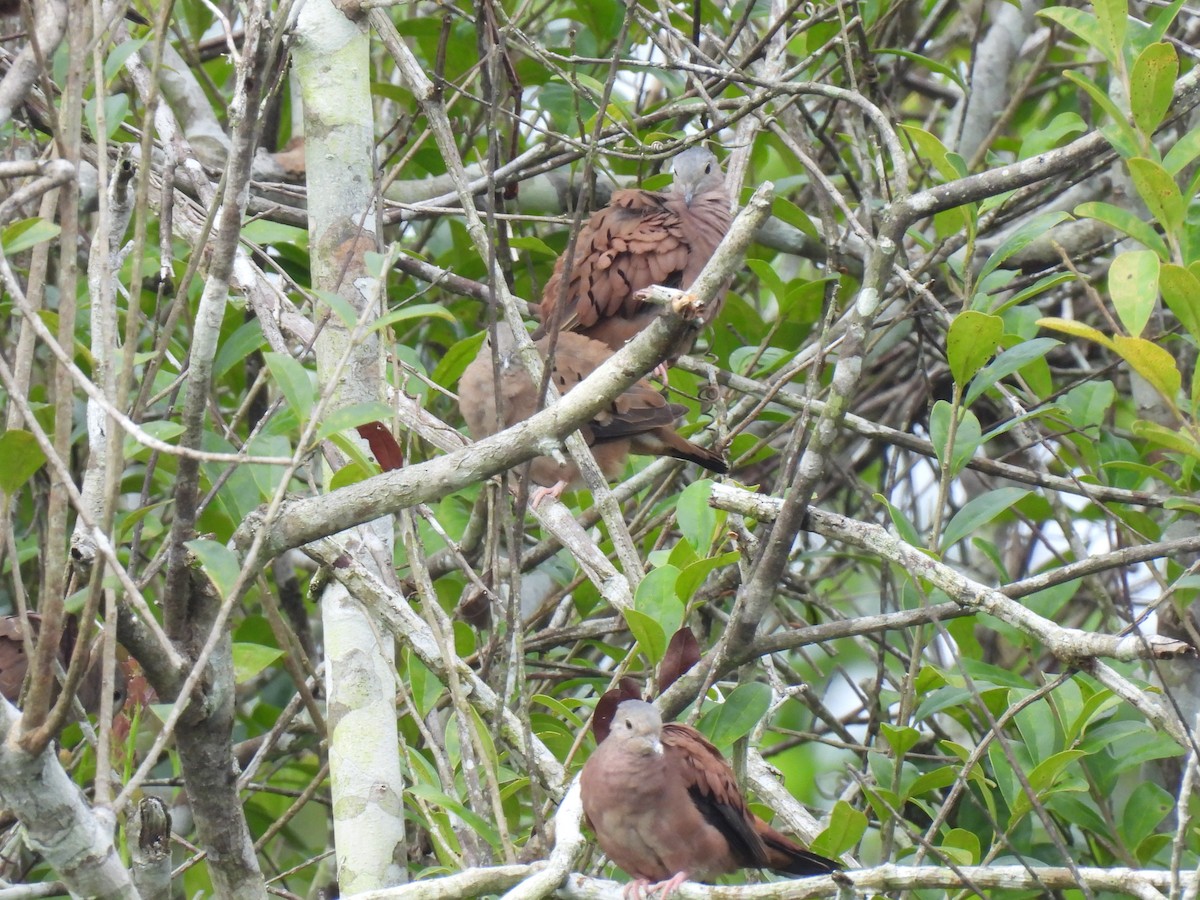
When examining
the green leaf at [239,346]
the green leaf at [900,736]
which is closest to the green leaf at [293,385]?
the green leaf at [239,346]

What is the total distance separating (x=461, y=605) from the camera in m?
3.34

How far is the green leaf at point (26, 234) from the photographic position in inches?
73.1

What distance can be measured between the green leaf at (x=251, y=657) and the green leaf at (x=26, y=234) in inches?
39.4

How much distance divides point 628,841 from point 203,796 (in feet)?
3.27

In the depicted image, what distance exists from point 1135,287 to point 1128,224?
16.7 inches

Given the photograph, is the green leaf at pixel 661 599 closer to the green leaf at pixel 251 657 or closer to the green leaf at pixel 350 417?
the green leaf at pixel 251 657

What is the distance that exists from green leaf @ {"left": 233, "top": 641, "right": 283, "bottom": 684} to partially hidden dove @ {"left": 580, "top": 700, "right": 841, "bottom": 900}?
0.69m

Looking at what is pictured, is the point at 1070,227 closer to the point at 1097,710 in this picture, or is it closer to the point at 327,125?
the point at 1097,710

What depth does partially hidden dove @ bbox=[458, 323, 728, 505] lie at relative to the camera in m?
3.81

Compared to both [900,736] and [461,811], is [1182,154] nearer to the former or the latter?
[900,736]

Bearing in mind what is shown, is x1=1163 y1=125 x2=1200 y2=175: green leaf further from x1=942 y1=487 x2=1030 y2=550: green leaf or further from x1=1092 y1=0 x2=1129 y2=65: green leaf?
Answer: x1=942 y1=487 x2=1030 y2=550: green leaf

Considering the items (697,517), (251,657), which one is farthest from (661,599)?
(251,657)

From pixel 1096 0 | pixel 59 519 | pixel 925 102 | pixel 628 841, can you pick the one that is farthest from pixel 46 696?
pixel 925 102

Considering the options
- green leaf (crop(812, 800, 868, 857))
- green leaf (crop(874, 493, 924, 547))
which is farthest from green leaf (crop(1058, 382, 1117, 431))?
green leaf (crop(812, 800, 868, 857))
